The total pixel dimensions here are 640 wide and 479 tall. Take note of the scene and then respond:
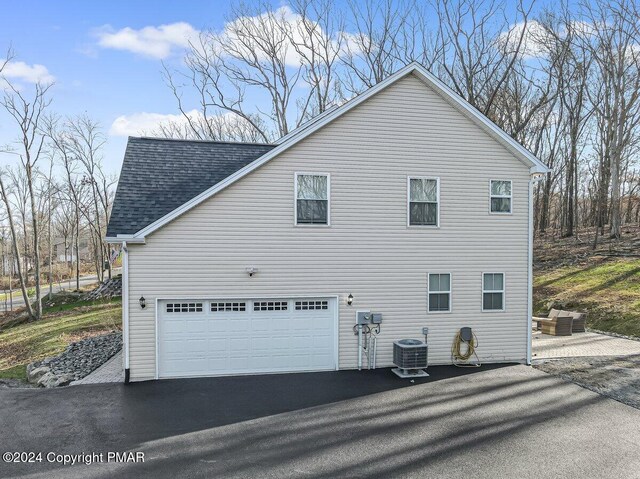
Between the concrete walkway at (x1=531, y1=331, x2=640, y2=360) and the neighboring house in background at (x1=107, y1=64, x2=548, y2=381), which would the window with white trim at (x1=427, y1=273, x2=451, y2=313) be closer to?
the neighboring house in background at (x1=107, y1=64, x2=548, y2=381)

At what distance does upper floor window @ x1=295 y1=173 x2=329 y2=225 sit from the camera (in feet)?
33.8

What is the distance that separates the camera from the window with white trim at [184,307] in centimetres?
977

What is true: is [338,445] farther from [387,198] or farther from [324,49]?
[324,49]

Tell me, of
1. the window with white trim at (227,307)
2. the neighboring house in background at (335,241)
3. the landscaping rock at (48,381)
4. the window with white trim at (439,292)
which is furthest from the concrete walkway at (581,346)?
the landscaping rock at (48,381)

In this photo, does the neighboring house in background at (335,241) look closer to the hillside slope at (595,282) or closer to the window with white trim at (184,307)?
the window with white trim at (184,307)

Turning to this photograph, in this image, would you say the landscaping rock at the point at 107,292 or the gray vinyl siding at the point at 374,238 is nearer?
Answer: the gray vinyl siding at the point at 374,238

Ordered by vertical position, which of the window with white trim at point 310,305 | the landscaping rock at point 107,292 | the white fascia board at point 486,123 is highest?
the white fascia board at point 486,123

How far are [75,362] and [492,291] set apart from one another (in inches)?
472

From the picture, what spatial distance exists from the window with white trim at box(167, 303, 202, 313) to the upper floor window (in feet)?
10.9

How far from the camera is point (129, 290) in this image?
9383 millimetres

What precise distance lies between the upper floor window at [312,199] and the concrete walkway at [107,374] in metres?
5.96

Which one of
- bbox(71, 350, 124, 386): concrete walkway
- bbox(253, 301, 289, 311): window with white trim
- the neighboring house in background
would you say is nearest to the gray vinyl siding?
the neighboring house in background

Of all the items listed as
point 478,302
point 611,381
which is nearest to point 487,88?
point 478,302

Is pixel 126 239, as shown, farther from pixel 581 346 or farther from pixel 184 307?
pixel 581 346
